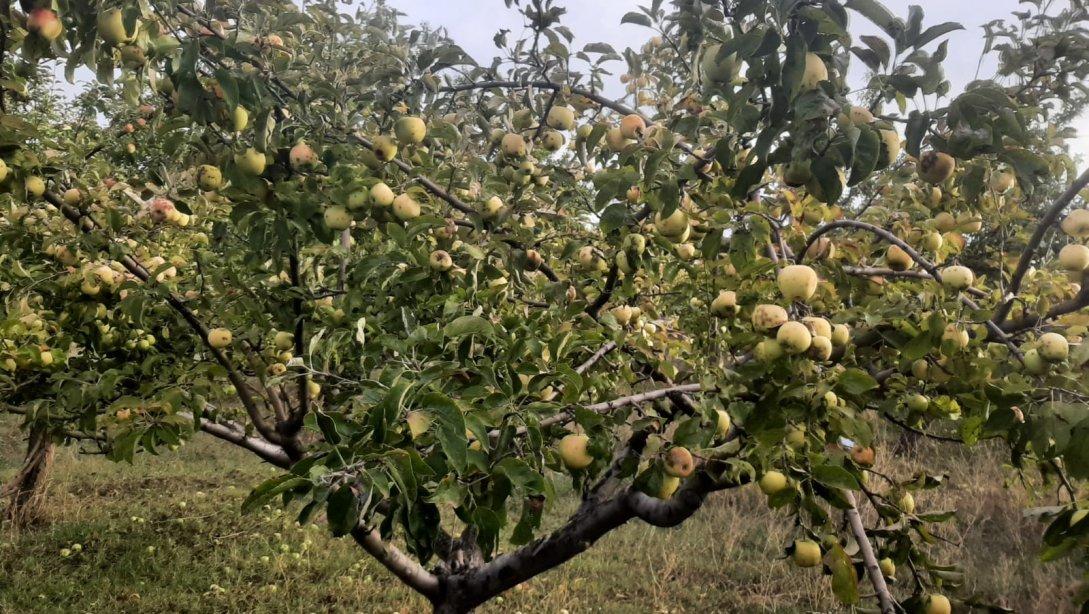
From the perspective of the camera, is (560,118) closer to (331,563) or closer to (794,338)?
(794,338)

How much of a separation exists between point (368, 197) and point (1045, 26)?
1779mm

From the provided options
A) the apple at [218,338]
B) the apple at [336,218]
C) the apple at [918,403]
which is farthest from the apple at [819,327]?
the apple at [218,338]

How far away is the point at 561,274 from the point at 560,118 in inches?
31.2

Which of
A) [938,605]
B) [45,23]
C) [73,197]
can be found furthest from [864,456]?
[73,197]

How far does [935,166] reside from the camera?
1.56 m

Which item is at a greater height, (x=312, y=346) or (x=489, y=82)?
(x=489, y=82)

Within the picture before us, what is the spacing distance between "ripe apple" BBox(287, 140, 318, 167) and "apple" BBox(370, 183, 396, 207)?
0.21m

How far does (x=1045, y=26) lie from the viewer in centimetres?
176

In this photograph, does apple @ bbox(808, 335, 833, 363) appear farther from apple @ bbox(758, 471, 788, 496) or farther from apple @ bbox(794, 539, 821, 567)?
apple @ bbox(794, 539, 821, 567)

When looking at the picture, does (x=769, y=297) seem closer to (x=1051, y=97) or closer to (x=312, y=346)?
(x=1051, y=97)

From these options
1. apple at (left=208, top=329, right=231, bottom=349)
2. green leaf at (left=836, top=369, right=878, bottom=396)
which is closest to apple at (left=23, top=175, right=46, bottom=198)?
apple at (left=208, top=329, right=231, bottom=349)

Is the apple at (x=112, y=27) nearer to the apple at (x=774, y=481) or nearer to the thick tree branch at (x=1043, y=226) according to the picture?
the apple at (x=774, y=481)

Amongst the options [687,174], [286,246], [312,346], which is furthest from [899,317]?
[286,246]

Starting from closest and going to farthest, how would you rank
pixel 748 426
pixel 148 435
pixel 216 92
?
pixel 748 426, pixel 216 92, pixel 148 435
